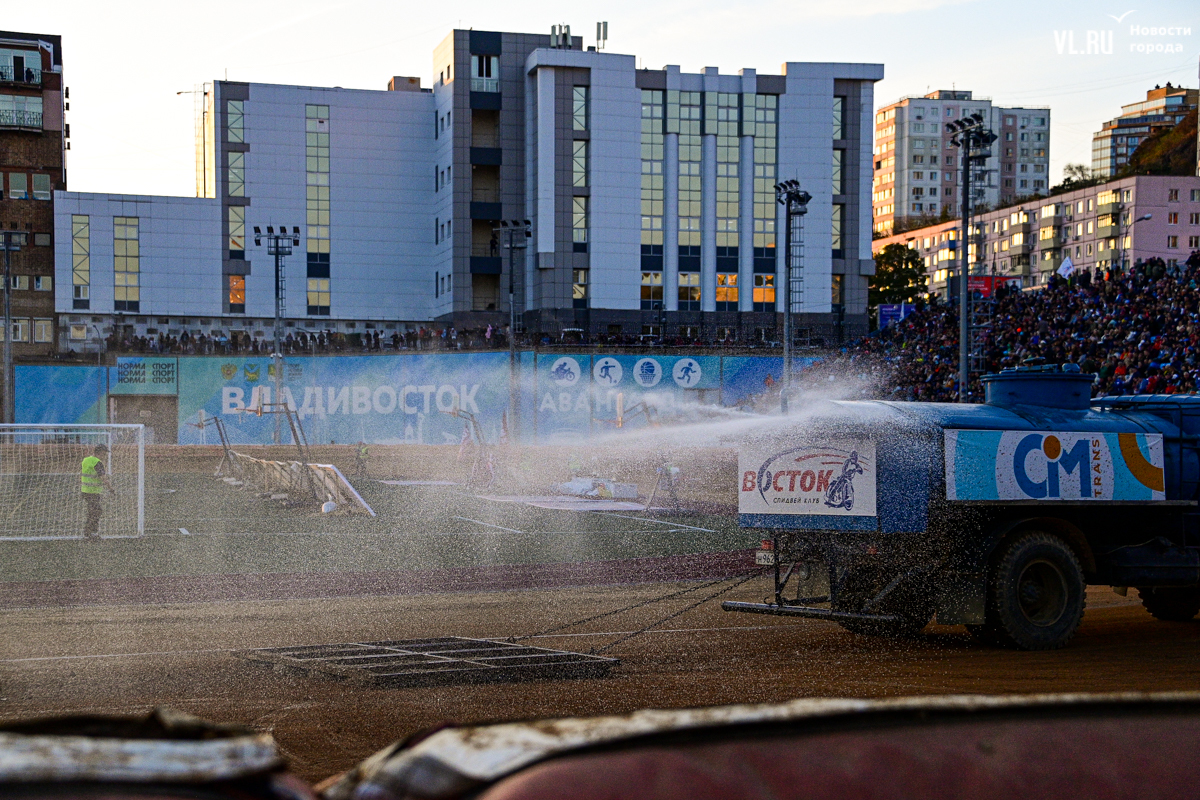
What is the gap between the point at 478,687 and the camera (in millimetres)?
9664

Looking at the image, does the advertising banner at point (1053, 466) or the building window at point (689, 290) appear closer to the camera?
the advertising banner at point (1053, 466)

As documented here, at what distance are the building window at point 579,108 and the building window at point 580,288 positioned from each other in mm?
8501

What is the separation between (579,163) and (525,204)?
14.7 feet

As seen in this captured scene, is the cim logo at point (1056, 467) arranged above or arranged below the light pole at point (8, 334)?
below

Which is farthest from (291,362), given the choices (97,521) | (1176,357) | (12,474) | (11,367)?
(1176,357)

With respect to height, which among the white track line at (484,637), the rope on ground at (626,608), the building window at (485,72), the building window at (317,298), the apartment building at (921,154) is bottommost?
the rope on ground at (626,608)

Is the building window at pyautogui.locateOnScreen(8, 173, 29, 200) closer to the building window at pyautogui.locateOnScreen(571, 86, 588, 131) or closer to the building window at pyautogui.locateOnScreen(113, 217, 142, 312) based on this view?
the building window at pyautogui.locateOnScreen(113, 217, 142, 312)

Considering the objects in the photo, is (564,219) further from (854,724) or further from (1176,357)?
(854,724)

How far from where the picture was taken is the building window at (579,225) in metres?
64.5

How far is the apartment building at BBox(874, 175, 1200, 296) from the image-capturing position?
86938 mm

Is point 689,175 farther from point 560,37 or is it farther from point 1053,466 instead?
point 1053,466

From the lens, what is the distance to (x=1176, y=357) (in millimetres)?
29906

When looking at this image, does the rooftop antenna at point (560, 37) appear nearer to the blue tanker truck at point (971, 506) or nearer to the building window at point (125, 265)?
the building window at point (125, 265)

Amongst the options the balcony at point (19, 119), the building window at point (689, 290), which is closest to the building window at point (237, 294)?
the balcony at point (19, 119)
